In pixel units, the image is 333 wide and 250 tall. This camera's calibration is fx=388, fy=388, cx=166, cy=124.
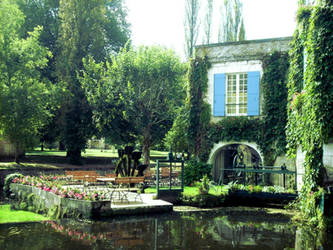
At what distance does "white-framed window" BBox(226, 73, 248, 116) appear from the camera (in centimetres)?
1827

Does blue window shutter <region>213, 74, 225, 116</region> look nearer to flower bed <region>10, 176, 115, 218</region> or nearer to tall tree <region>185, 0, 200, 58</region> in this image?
flower bed <region>10, 176, 115, 218</region>

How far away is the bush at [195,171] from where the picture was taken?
59.4 feet

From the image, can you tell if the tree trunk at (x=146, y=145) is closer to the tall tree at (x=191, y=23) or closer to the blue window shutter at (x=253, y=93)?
the blue window shutter at (x=253, y=93)

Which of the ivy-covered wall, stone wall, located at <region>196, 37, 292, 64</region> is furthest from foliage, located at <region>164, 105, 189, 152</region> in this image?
the ivy-covered wall

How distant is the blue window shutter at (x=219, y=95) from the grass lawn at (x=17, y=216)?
992 centimetres

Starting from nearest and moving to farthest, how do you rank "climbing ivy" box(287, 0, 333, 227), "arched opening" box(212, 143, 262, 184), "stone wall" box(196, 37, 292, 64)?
"climbing ivy" box(287, 0, 333, 227) < "stone wall" box(196, 37, 292, 64) < "arched opening" box(212, 143, 262, 184)

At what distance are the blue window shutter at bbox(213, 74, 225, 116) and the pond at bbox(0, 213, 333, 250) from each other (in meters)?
7.90

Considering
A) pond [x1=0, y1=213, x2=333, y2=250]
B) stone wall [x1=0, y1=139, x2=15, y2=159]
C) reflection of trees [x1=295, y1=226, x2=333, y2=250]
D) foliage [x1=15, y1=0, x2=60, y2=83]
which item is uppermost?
foliage [x1=15, y1=0, x2=60, y2=83]

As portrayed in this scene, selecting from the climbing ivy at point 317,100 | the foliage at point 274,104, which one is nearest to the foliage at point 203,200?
the climbing ivy at point 317,100

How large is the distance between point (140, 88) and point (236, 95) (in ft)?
26.4

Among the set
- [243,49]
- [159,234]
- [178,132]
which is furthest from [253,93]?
[178,132]

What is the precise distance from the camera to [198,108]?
1922cm

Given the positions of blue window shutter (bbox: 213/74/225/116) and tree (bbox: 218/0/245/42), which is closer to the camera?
blue window shutter (bbox: 213/74/225/116)

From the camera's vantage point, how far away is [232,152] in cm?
2023
